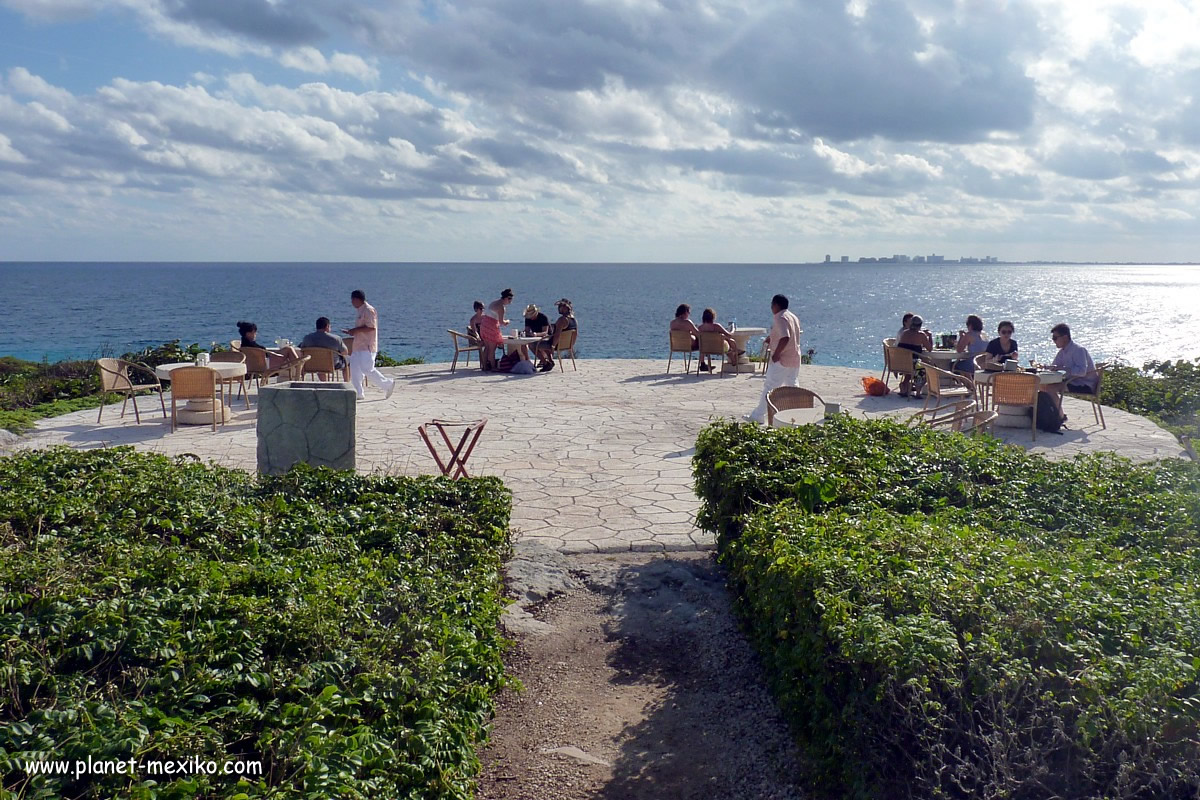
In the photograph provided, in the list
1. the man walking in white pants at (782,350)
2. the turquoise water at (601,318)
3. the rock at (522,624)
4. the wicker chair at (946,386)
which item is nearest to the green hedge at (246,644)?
the rock at (522,624)

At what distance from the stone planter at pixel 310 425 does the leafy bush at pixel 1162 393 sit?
10.5m

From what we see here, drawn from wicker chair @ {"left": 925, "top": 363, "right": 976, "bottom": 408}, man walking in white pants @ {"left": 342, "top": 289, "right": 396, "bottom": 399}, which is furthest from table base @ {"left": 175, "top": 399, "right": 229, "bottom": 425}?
wicker chair @ {"left": 925, "top": 363, "right": 976, "bottom": 408}

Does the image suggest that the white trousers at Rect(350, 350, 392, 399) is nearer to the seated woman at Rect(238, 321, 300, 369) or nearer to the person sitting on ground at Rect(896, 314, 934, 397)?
the seated woman at Rect(238, 321, 300, 369)

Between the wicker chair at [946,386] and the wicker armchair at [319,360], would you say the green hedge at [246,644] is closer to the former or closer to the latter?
the wicker chair at [946,386]

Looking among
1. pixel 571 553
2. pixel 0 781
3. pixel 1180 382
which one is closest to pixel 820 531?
pixel 571 553

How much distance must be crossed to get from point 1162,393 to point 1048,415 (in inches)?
189

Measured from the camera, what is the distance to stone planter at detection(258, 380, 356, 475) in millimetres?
7664

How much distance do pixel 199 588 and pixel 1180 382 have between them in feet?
53.9

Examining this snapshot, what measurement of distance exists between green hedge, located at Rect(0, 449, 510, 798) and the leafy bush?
1158cm

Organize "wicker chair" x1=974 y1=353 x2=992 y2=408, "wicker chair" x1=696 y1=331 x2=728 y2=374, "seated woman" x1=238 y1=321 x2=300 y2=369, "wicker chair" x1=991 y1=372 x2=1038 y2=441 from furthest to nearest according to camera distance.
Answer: "wicker chair" x1=696 y1=331 x2=728 y2=374 < "seated woman" x1=238 y1=321 x2=300 y2=369 < "wicker chair" x1=974 y1=353 x2=992 y2=408 < "wicker chair" x1=991 y1=372 x2=1038 y2=441

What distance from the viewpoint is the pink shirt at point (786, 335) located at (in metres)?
11.0

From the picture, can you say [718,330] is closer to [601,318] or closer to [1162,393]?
[1162,393]

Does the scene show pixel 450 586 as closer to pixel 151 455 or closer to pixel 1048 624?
pixel 1048 624

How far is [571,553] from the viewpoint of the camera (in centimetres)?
655
